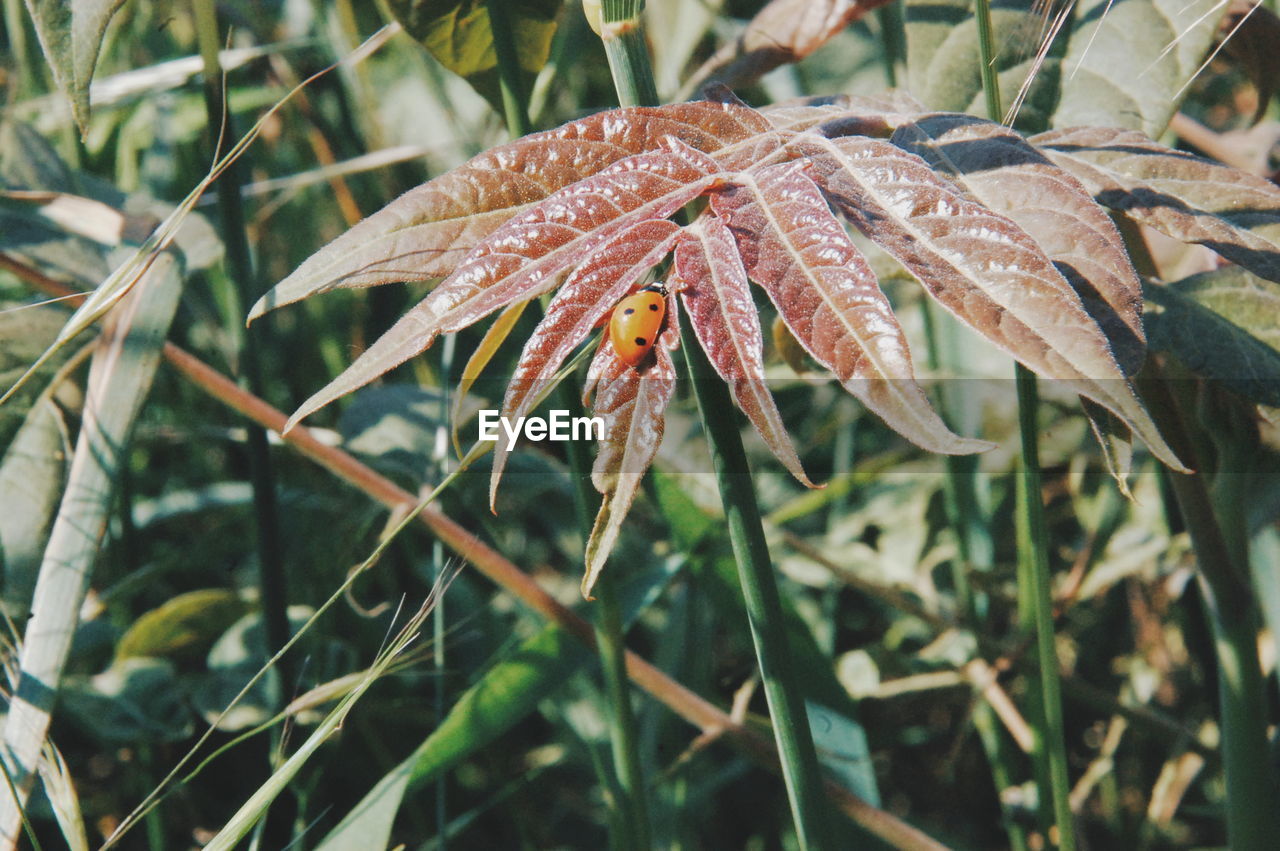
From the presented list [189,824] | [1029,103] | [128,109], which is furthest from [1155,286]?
[128,109]

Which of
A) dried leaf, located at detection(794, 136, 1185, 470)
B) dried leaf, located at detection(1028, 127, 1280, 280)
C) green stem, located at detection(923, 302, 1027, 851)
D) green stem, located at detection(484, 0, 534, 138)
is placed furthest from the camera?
green stem, located at detection(923, 302, 1027, 851)

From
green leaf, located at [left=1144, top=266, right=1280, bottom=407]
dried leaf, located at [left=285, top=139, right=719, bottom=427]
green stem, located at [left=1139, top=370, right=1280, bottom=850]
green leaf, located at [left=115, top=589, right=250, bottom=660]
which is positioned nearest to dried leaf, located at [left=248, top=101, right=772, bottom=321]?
dried leaf, located at [left=285, top=139, right=719, bottom=427]

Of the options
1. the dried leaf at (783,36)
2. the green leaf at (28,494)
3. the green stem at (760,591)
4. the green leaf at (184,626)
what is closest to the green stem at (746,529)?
the green stem at (760,591)

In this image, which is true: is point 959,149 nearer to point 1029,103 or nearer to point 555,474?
point 1029,103

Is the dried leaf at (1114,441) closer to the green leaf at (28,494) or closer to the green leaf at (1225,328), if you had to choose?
the green leaf at (1225,328)

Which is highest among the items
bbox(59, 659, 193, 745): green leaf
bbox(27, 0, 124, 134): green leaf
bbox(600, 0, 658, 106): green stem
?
bbox(27, 0, 124, 134): green leaf

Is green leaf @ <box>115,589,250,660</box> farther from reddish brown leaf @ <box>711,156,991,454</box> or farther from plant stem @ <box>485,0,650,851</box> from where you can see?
reddish brown leaf @ <box>711,156,991,454</box>

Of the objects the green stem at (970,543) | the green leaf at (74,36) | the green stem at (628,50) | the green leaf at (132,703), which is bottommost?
the green stem at (970,543)
